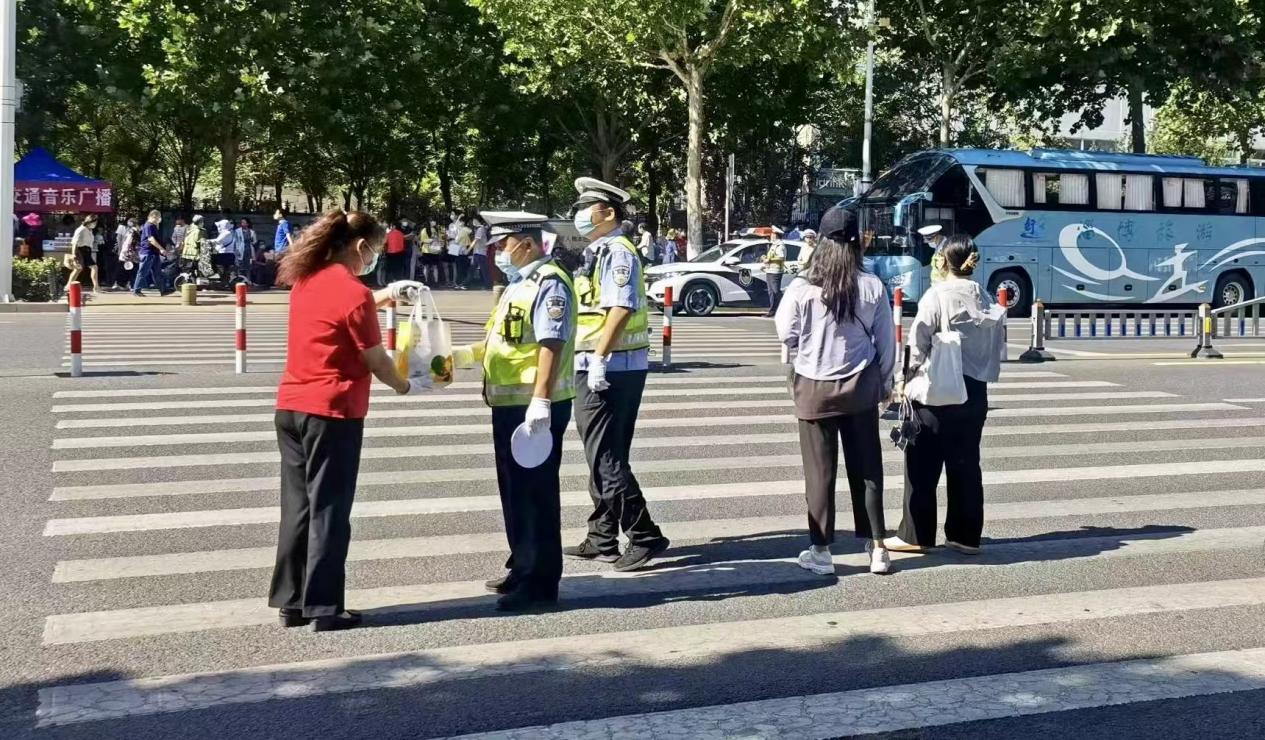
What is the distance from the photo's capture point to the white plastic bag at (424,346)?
5.76 meters

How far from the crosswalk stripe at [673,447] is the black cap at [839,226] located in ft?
12.1

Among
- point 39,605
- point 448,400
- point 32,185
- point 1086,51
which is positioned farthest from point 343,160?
point 39,605

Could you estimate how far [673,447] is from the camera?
10.1m

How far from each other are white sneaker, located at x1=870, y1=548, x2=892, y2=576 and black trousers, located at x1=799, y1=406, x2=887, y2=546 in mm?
77

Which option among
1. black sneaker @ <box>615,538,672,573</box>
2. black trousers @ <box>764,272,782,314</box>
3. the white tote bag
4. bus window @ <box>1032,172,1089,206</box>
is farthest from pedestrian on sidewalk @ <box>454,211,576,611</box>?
bus window @ <box>1032,172,1089,206</box>

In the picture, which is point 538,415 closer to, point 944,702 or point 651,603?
point 651,603

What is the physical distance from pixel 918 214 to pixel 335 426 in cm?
2273

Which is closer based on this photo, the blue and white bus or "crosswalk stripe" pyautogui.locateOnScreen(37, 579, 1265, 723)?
"crosswalk stripe" pyautogui.locateOnScreen(37, 579, 1265, 723)

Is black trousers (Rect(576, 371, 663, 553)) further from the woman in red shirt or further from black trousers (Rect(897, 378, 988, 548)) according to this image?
black trousers (Rect(897, 378, 988, 548))

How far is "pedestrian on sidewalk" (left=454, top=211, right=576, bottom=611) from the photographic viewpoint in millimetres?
5711

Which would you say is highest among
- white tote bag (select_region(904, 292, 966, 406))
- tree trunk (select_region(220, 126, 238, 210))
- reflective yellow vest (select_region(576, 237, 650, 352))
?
tree trunk (select_region(220, 126, 238, 210))

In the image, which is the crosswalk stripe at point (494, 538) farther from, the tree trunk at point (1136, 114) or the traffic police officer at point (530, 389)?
the tree trunk at point (1136, 114)

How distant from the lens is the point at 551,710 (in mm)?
4582

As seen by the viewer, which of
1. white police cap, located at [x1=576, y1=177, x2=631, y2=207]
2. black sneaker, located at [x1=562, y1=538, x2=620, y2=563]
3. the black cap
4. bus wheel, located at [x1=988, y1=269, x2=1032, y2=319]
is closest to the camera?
the black cap
